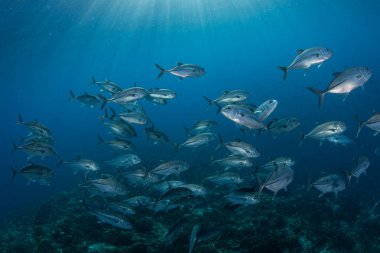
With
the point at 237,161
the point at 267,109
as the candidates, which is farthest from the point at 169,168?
the point at 267,109

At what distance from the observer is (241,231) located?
6969mm

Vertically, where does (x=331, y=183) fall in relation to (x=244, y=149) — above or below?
below

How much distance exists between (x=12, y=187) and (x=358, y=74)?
42706mm

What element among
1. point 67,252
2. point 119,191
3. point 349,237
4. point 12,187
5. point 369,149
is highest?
point 119,191

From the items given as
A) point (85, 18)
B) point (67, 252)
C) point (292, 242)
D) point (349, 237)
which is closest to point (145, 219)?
point (67, 252)

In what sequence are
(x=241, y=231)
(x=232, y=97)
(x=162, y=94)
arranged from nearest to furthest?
(x=241, y=231) < (x=232, y=97) < (x=162, y=94)

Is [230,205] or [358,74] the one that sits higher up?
[358,74]

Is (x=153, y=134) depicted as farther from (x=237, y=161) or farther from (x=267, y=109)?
(x=267, y=109)

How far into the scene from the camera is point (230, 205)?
554cm

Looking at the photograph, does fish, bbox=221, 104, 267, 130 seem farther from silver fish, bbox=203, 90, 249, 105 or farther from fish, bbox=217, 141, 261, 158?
silver fish, bbox=203, 90, 249, 105

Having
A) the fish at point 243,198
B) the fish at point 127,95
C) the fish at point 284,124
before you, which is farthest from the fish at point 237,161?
the fish at point 127,95

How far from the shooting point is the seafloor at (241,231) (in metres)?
6.08

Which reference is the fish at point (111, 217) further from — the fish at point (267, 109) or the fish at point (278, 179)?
the fish at point (267, 109)

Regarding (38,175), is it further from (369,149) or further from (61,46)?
(61,46)
